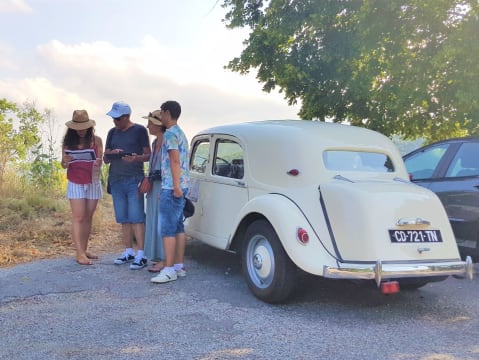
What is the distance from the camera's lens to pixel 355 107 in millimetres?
13477

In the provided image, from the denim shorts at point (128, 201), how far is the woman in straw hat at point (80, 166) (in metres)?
0.31

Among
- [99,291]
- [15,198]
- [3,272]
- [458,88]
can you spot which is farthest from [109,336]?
[458,88]

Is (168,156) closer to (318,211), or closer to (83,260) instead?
(318,211)

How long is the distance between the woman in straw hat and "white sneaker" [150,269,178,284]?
128 cm

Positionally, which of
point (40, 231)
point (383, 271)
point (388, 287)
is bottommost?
point (40, 231)

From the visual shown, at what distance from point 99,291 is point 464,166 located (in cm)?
441

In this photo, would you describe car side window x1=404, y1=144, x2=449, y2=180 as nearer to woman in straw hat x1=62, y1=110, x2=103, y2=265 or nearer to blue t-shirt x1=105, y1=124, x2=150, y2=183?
blue t-shirt x1=105, y1=124, x2=150, y2=183

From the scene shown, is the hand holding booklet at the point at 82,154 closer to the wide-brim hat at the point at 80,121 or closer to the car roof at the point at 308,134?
the wide-brim hat at the point at 80,121

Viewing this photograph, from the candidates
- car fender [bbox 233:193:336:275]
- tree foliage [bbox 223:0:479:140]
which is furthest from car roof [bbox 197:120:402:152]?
tree foliage [bbox 223:0:479:140]

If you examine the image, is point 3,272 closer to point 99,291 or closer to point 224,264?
point 99,291

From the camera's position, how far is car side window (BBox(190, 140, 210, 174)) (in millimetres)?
6262

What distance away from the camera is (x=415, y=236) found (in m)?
4.42

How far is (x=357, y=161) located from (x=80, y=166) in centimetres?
324

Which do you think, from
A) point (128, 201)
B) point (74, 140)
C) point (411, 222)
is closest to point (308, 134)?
point (411, 222)
